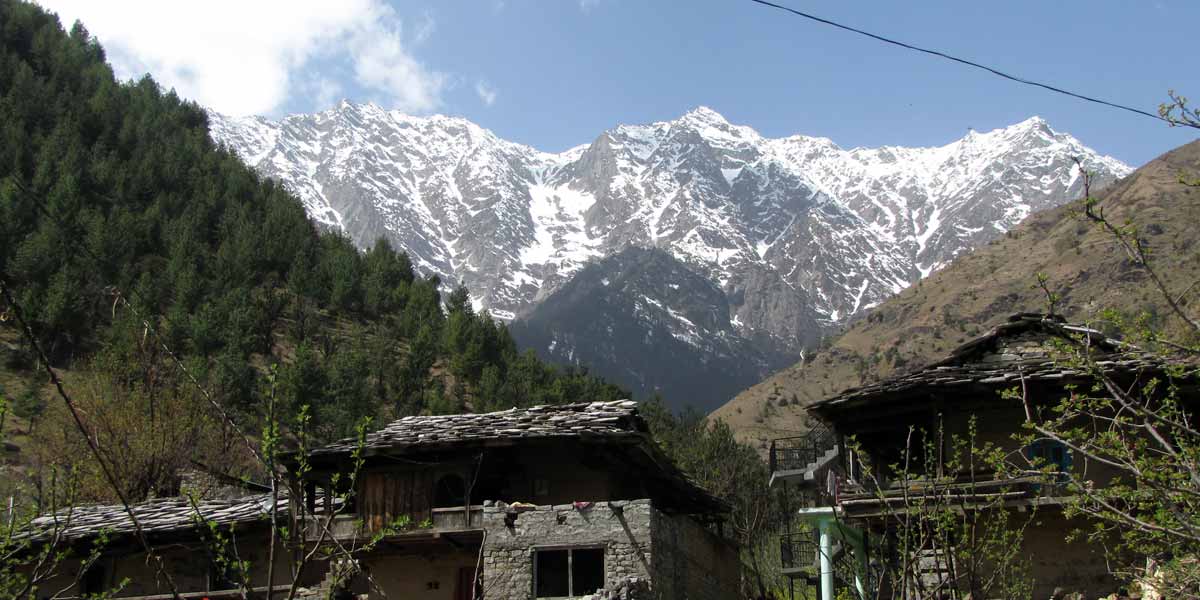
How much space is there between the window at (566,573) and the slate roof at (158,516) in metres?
6.19

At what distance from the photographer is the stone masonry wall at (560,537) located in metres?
24.0

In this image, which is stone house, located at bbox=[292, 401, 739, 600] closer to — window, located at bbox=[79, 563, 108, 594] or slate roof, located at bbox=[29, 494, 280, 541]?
slate roof, located at bbox=[29, 494, 280, 541]

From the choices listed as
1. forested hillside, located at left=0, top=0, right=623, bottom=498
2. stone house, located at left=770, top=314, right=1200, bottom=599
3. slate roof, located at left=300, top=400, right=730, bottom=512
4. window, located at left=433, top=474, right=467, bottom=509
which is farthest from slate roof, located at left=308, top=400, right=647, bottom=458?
forested hillside, located at left=0, top=0, right=623, bottom=498

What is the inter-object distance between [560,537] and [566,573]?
2953 millimetres

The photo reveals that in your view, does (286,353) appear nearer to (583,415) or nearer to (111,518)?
(111,518)

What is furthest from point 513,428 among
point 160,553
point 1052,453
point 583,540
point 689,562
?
point 1052,453

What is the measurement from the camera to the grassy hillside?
8800 cm

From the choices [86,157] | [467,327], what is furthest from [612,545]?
[86,157]

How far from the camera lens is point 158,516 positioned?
28.2 meters

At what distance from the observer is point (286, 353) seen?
68.9 m

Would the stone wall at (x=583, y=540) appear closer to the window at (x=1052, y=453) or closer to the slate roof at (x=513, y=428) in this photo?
the slate roof at (x=513, y=428)

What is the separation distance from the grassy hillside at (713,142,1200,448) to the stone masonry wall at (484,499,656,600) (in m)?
64.0

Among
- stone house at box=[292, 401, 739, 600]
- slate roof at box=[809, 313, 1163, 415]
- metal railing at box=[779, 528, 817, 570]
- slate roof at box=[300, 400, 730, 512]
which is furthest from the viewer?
metal railing at box=[779, 528, 817, 570]

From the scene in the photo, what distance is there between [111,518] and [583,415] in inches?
476
